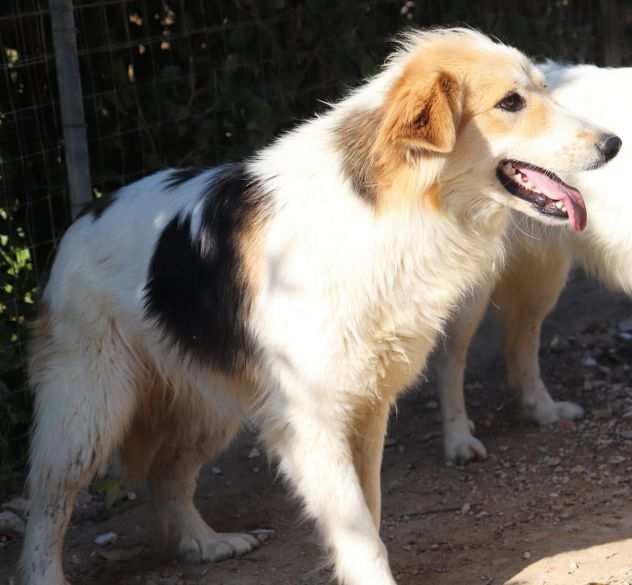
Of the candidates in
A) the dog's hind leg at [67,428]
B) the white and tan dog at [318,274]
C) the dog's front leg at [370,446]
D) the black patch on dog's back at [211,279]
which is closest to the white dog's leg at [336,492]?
the white and tan dog at [318,274]

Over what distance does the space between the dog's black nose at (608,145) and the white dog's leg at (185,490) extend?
184 cm

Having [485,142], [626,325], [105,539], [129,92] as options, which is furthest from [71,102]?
[626,325]

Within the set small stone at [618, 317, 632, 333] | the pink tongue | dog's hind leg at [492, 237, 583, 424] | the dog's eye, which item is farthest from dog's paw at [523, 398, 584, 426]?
the dog's eye

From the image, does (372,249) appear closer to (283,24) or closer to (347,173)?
(347,173)

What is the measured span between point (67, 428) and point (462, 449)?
197 centimetres

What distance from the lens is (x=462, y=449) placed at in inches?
215

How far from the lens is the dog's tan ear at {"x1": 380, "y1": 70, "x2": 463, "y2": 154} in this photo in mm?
3609

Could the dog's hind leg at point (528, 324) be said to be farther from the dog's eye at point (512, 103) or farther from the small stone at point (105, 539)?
the small stone at point (105, 539)

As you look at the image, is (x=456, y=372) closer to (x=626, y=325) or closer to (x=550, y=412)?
(x=550, y=412)

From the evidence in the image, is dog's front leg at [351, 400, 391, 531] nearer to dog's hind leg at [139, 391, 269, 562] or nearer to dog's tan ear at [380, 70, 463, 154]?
dog's hind leg at [139, 391, 269, 562]

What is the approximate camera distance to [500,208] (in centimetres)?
392

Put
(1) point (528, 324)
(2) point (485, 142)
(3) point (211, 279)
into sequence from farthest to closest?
(1) point (528, 324) < (3) point (211, 279) < (2) point (485, 142)

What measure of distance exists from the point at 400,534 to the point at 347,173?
66.1 inches

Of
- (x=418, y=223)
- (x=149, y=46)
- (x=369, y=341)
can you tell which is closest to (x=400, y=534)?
(x=369, y=341)
